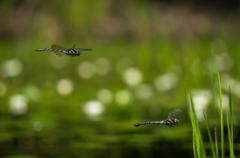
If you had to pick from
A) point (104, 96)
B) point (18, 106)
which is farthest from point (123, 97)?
point (18, 106)

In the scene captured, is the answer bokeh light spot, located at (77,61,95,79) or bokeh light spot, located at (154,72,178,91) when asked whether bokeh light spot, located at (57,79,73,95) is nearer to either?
bokeh light spot, located at (77,61,95,79)

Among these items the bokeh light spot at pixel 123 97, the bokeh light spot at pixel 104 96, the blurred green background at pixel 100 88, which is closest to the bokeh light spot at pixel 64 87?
the blurred green background at pixel 100 88

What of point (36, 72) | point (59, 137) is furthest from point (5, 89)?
point (59, 137)

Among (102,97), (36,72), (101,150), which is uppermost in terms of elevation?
(36,72)

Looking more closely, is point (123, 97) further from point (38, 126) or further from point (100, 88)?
point (38, 126)

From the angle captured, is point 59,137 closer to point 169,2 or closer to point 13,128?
point 13,128

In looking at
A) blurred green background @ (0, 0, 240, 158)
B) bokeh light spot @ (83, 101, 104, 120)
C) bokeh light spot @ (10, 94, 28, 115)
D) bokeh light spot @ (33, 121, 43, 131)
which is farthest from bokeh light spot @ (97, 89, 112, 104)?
bokeh light spot @ (33, 121, 43, 131)

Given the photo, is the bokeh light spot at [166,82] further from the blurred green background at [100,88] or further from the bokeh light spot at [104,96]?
the bokeh light spot at [104,96]

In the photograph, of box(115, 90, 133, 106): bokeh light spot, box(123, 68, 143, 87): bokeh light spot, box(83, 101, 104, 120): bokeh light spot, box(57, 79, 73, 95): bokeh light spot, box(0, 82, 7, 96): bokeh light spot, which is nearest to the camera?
box(83, 101, 104, 120): bokeh light spot
